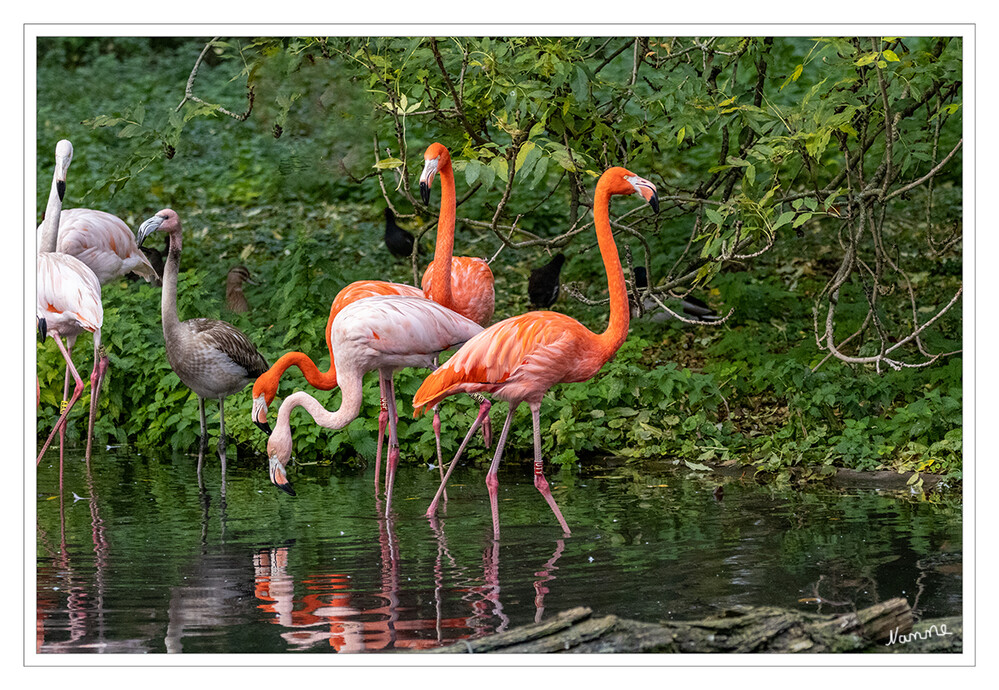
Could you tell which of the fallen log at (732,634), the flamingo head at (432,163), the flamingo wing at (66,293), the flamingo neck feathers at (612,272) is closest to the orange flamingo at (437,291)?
the flamingo head at (432,163)

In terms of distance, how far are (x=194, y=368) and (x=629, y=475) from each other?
244 cm

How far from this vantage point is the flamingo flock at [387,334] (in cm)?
492

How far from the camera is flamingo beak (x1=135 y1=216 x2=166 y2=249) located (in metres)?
5.10

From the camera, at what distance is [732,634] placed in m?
3.96

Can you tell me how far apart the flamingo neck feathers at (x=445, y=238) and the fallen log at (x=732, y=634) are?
2019 mm

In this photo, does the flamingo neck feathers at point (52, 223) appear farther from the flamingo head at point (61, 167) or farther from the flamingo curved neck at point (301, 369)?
the flamingo curved neck at point (301, 369)

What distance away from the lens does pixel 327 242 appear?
32.1 ft

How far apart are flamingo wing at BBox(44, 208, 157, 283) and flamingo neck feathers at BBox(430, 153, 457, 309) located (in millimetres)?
1455

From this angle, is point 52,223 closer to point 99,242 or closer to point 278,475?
point 99,242

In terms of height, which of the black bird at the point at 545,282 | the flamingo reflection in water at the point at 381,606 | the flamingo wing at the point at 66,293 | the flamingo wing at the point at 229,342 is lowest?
the flamingo reflection in water at the point at 381,606

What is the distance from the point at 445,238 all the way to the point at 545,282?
248 cm
